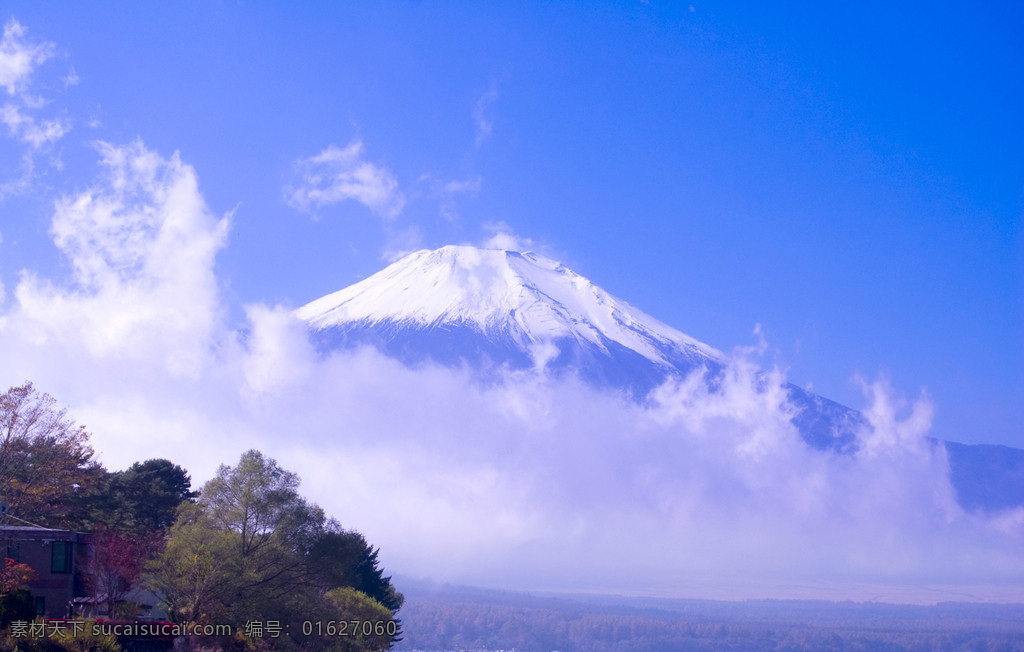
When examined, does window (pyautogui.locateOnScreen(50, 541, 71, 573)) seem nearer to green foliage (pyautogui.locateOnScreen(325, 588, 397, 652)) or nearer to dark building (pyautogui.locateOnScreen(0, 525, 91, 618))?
dark building (pyautogui.locateOnScreen(0, 525, 91, 618))

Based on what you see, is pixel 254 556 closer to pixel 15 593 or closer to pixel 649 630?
pixel 15 593

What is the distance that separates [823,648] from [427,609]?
64.5m

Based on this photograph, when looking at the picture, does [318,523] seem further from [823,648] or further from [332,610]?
[823,648]

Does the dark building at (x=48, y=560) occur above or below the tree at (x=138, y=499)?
below

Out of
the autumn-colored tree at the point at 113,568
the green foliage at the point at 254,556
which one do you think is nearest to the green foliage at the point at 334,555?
the green foliage at the point at 254,556

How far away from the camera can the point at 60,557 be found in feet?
111

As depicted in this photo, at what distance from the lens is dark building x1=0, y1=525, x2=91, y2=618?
32.9 meters

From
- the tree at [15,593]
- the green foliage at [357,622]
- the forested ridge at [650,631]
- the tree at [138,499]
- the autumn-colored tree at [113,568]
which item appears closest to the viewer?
the tree at [15,593]

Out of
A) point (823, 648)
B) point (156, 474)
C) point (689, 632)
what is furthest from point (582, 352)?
point (156, 474)

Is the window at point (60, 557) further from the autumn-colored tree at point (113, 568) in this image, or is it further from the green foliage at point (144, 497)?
the green foliage at point (144, 497)

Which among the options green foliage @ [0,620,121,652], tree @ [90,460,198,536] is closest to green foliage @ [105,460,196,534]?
tree @ [90,460,198,536]

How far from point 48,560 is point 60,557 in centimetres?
45

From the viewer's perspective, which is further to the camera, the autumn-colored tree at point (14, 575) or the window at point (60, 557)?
the window at point (60, 557)

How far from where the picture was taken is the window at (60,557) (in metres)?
33.7
